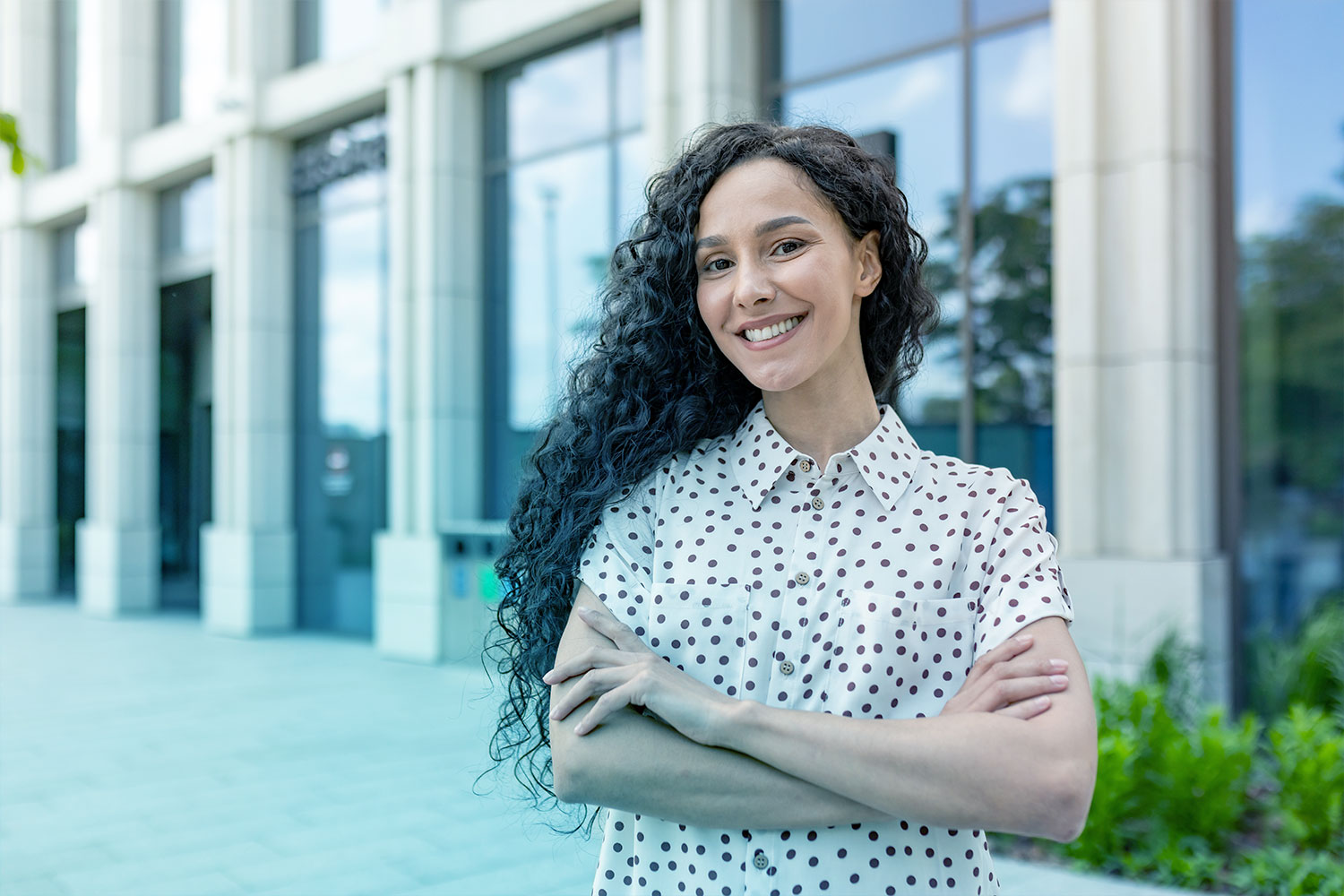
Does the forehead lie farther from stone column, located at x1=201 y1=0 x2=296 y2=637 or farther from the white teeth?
stone column, located at x1=201 y1=0 x2=296 y2=637

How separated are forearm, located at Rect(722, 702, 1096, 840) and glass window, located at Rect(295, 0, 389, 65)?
467 inches

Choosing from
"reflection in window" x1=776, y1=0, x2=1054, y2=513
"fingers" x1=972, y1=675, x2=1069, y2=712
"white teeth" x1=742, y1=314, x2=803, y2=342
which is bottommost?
"fingers" x1=972, y1=675, x2=1069, y2=712

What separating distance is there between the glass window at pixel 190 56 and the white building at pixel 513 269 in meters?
0.06

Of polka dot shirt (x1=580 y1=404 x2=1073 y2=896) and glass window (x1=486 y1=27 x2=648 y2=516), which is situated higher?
glass window (x1=486 y1=27 x2=648 y2=516)

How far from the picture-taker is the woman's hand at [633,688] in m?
1.71

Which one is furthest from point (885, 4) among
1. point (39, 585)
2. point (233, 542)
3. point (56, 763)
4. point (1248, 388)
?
point (39, 585)

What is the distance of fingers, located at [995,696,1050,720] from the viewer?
164 centimetres

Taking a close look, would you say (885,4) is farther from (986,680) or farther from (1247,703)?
(986,680)

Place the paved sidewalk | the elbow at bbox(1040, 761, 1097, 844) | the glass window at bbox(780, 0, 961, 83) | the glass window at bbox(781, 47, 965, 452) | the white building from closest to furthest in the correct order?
1. the elbow at bbox(1040, 761, 1097, 844)
2. the paved sidewalk
3. the white building
4. the glass window at bbox(781, 47, 965, 452)
5. the glass window at bbox(780, 0, 961, 83)

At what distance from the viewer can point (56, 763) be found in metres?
6.79

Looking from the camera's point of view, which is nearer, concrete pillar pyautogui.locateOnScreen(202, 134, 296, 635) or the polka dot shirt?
the polka dot shirt

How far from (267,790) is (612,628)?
4.93 metres

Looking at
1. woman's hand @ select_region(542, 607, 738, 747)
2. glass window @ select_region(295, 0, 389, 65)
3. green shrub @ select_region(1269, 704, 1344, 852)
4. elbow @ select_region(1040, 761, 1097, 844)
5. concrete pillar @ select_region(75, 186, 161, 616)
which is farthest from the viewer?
concrete pillar @ select_region(75, 186, 161, 616)

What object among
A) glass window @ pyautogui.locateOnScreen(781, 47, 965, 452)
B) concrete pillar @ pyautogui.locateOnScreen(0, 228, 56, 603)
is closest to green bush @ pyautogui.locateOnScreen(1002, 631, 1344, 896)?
glass window @ pyautogui.locateOnScreen(781, 47, 965, 452)
